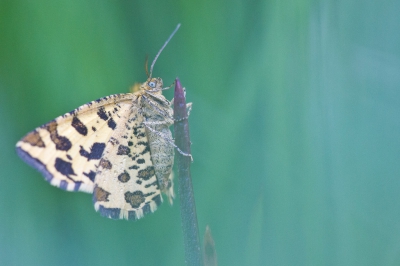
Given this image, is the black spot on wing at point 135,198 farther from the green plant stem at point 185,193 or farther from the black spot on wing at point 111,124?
the green plant stem at point 185,193

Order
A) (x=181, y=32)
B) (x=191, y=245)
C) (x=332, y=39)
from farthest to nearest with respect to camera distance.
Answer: (x=181, y=32) → (x=332, y=39) → (x=191, y=245)

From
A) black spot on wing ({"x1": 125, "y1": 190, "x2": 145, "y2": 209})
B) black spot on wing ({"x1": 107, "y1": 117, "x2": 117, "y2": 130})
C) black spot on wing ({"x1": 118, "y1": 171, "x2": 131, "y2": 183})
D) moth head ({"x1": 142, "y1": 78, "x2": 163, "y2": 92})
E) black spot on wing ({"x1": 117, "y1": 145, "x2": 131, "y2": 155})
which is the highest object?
moth head ({"x1": 142, "y1": 78, "x2": 163, "y2": 92})

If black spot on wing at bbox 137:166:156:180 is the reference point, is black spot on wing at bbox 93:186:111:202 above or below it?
below

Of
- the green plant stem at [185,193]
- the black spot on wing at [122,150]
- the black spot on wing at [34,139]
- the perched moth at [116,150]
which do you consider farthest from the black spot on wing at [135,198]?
the green plant stem at [185,193]

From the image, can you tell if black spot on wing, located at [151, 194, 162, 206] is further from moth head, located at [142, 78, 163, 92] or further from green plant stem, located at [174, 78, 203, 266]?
green plant stem, located at [174, 78, 203, 266]

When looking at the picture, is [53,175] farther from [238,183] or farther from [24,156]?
[238,183]

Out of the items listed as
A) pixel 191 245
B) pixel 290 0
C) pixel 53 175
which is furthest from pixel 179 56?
pixel 191 245

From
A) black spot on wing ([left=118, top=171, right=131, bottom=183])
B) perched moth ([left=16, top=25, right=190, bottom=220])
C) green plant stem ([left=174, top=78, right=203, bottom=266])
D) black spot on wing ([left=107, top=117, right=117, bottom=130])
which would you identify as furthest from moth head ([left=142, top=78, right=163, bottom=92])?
green plant stem ([left=174, top=78, right=203, bottom=266])
